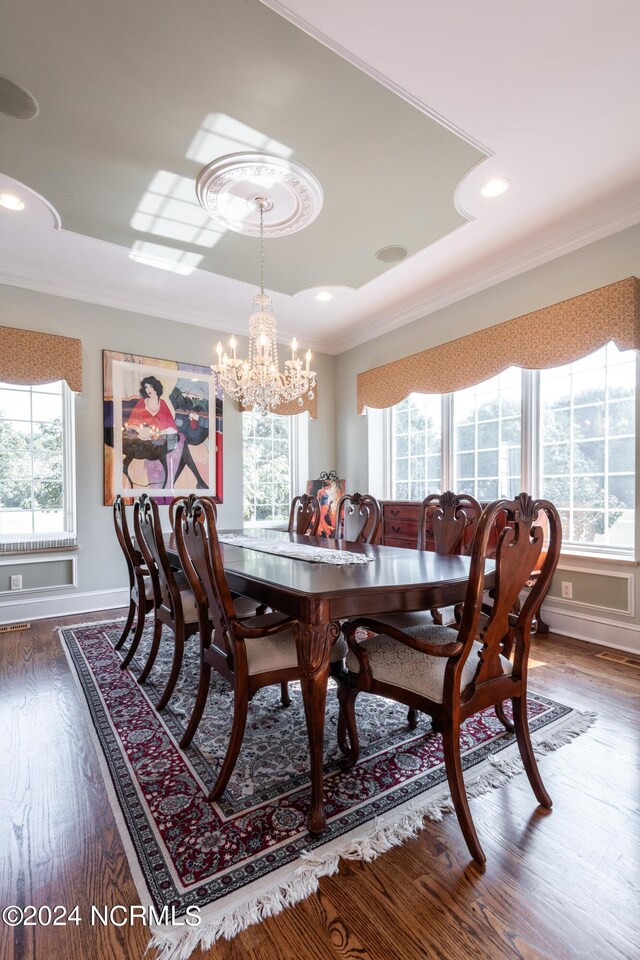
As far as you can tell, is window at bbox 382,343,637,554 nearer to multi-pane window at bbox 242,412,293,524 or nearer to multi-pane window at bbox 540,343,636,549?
multi-pane window at bbox 540,343,636,549

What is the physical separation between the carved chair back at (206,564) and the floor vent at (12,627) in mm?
2632

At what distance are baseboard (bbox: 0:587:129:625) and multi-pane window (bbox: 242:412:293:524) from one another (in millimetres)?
1585

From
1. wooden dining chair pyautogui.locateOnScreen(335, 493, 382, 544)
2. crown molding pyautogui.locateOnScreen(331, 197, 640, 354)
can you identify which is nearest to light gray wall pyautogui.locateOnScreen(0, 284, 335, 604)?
crown molding pyautogui.locateOnScreen(331, 197, 640, 354)

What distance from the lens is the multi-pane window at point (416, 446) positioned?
463cm

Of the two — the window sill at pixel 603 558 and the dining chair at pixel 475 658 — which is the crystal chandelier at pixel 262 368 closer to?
the dining chair at pixel 475 658

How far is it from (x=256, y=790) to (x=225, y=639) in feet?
1.76

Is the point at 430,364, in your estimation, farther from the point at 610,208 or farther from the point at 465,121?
the point at 465,121

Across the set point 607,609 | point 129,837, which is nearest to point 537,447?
point 607,609

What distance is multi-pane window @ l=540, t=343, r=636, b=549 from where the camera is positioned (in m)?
3.09

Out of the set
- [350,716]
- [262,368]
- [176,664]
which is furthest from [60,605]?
[350,716]

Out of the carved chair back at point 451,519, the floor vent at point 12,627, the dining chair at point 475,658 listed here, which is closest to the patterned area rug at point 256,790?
the dining chair at point 475,658

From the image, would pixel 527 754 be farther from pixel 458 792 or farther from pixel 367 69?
pixel 367 69

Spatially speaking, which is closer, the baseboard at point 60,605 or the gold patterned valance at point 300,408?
the baseboard at point 60,605

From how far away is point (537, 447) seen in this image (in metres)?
3.62
